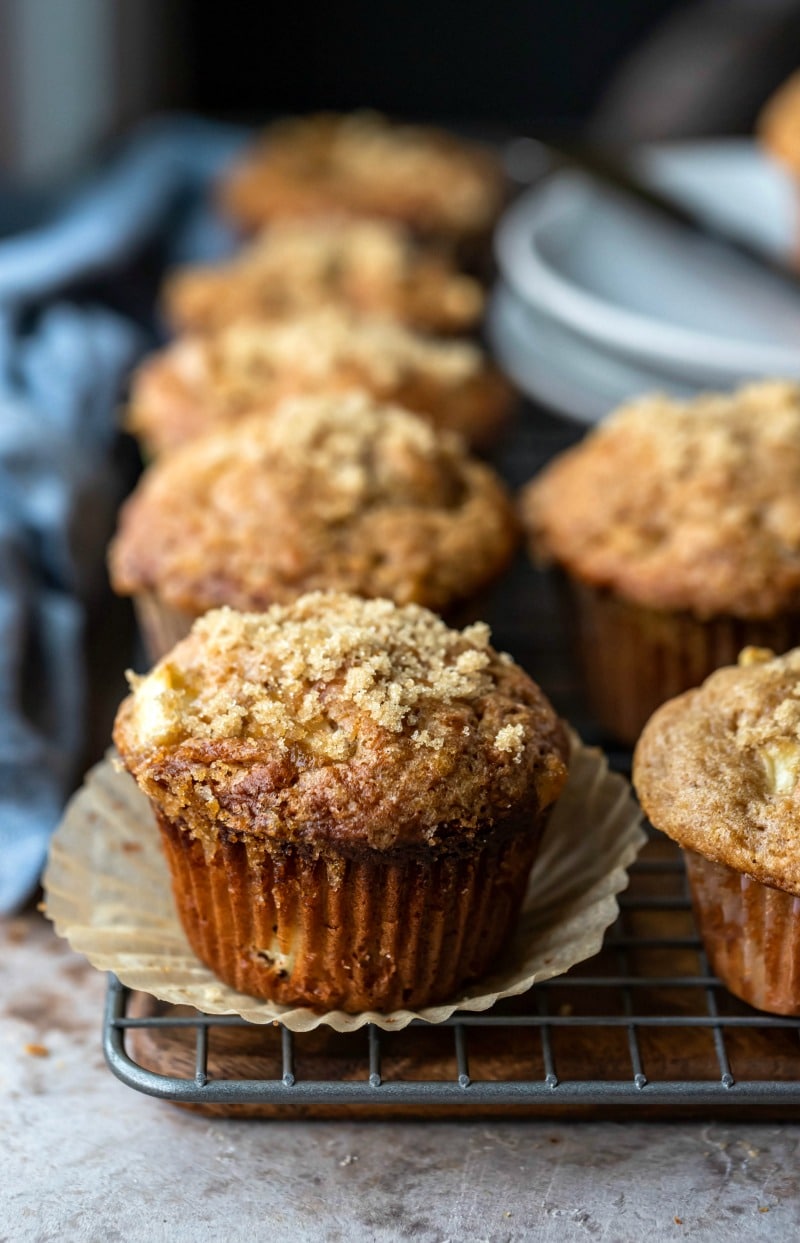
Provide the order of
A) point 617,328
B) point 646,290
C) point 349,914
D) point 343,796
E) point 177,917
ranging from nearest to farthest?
1. point 343,796
2. point 349,914
3. point 177,917
4. point 617,328
5. point 646,290

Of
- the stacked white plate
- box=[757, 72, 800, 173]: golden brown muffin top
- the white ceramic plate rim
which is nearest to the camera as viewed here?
the white ceramic plate rim

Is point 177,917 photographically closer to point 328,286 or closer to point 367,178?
point 328,286

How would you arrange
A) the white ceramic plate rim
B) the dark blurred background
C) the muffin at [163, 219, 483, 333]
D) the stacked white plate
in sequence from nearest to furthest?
the white ceramic plate rim < the stacked white plate < the muffin at [163, 219, 483, 333] < the dark blurred background

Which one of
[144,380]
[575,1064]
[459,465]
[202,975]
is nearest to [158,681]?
[202,975]

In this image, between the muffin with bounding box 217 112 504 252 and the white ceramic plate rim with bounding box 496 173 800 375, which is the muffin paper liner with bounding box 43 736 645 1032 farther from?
the muffin with bounding box 217 112 504 252

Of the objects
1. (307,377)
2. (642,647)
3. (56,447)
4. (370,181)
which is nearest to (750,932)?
(642,647)

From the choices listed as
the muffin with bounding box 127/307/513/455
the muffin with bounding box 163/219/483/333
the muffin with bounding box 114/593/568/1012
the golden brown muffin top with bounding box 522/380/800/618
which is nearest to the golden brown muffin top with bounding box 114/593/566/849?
the muffin with bounding box 114/593/568/1012
